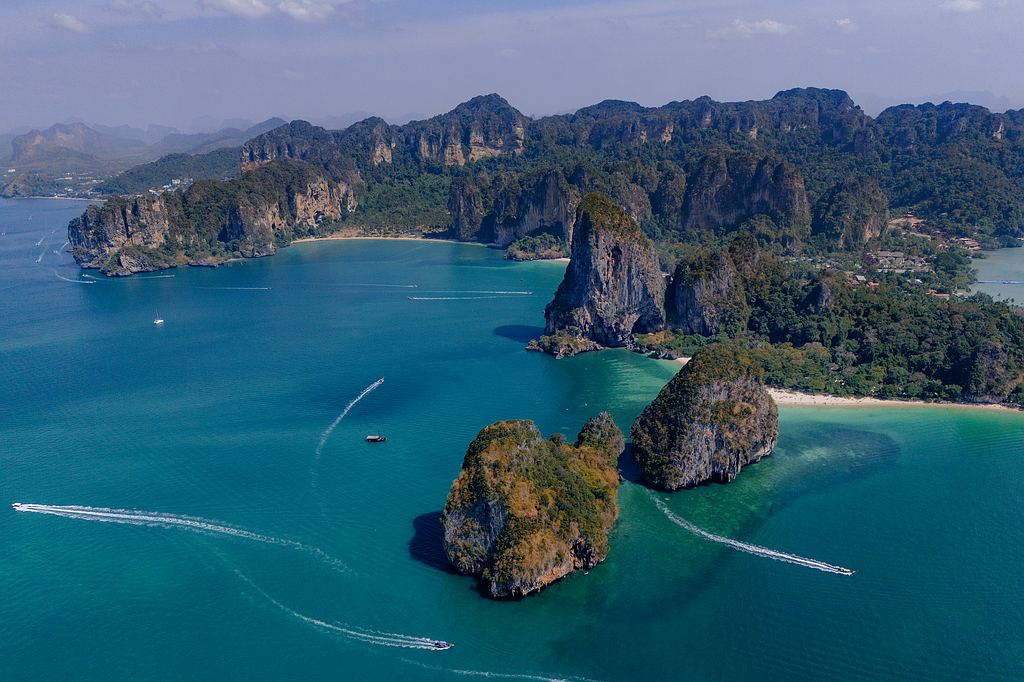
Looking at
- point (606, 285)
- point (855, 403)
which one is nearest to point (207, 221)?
point (606, 285)

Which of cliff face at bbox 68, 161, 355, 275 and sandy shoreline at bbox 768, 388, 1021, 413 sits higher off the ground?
cliff face at bbox 68, 161, 355, 275

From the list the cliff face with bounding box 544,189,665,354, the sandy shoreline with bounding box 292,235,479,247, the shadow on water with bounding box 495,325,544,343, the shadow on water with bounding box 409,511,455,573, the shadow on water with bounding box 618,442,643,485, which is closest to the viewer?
the shadow on water with bounding box 409,511,455,573

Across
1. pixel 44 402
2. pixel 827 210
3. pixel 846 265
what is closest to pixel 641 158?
pixel 827 210

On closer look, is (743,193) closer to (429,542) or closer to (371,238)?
(371,238)

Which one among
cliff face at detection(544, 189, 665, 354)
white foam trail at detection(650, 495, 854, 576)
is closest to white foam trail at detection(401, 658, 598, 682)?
white foam trail at detection(650, 495, 854, 576)

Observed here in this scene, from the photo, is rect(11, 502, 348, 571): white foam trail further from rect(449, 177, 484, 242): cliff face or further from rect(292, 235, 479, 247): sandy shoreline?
rect(292, 235, 479, 247): sandy shoreline
